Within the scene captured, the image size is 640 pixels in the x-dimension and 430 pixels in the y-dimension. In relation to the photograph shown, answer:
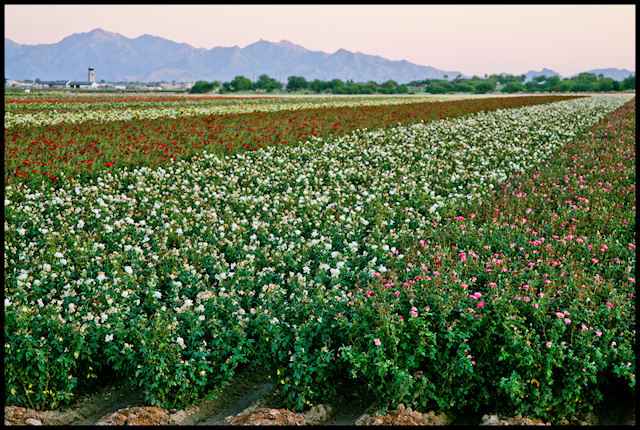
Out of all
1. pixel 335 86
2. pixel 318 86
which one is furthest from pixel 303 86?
pixel 335 86

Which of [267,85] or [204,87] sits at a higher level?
[267,85]

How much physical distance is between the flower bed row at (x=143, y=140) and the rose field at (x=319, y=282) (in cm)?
12

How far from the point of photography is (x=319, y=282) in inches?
233

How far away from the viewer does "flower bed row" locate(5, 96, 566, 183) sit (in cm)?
1094

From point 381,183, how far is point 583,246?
4.80 metres

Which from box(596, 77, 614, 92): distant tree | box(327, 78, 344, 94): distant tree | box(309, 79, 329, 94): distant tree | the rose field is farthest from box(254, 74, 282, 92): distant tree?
the rose field

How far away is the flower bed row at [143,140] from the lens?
1094 cm

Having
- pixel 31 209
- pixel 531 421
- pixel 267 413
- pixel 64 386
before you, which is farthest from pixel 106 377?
pixel 31 209

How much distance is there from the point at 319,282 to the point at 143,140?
9923 millimetres

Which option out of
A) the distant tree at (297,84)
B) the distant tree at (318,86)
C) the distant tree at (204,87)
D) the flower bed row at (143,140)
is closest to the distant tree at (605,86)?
the distant tree at (318,86)

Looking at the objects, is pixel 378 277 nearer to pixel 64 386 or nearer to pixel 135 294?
pixel 135 294

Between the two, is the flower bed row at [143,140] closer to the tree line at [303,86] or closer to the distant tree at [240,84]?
the tree line at [303,86]

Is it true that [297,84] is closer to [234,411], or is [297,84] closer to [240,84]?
[240,84]

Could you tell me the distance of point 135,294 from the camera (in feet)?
18.1
